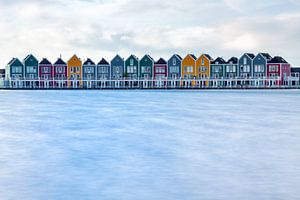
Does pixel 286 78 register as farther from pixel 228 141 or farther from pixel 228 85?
pixel 228 141

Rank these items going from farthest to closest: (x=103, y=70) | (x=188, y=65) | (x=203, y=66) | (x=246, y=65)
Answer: (x=103, y=70), (x=188, y=65), (x=203, y=66), (x=246, y=65)

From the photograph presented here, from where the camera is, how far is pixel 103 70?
8444cm

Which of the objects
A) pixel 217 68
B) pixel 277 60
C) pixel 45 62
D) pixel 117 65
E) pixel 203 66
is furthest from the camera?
pixel 45 62

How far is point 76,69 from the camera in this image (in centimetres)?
8488

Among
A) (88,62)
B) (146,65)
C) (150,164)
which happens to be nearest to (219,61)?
(146,65)

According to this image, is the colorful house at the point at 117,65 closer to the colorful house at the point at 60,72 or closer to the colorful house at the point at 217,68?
the colorful house at the point at 60,72

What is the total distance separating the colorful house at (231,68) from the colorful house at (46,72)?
111 feet

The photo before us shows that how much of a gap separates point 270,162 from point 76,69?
257ft

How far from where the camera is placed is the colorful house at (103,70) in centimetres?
8425

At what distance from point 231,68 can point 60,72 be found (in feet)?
108

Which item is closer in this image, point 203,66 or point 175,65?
point 203,66

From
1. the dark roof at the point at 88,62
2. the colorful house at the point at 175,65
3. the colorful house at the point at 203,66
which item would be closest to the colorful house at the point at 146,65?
the colorful house at the point at 175,65

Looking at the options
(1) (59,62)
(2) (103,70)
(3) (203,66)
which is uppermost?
(1) (59,62)

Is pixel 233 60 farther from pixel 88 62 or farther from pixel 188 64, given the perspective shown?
pixel 88 62
